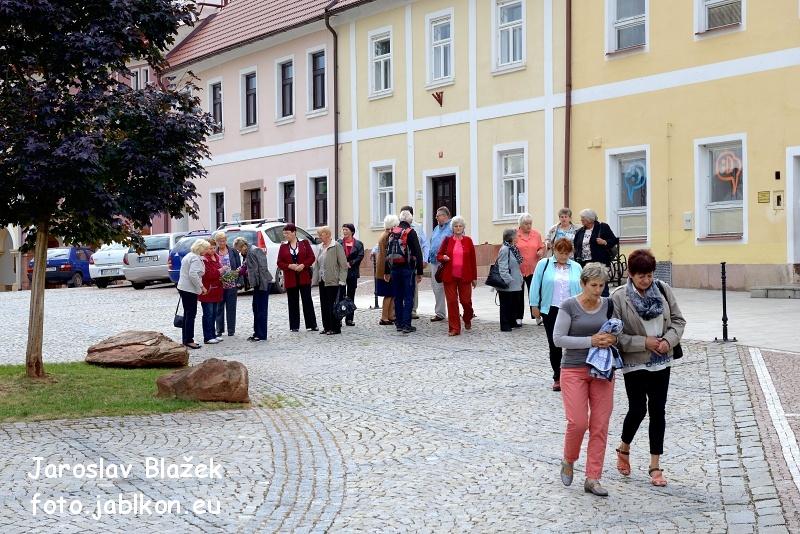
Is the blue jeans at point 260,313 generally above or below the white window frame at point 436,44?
below

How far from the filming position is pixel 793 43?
2256cm

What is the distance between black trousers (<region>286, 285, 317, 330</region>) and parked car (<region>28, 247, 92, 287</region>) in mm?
22712

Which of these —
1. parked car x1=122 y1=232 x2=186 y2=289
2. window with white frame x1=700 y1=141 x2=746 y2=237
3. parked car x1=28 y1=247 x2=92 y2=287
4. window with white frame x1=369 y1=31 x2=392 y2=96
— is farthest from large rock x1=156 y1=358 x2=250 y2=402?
parked car x1=28 y1=247 x2=92 y2=287

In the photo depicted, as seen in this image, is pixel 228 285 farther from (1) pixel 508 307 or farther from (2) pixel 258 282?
(1) pixel 508 307

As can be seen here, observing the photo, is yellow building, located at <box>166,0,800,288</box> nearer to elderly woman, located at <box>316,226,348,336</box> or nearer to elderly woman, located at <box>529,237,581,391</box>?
elderly woman, located at <box>316,226,348,336</box>

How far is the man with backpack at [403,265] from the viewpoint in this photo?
18.4 m

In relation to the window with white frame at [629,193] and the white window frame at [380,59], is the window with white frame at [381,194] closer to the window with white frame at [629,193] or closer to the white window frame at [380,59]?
the white window frame at [380,59]

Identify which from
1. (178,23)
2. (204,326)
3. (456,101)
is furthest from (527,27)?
(178,23)

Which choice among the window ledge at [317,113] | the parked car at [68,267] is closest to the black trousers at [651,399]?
the window ledge at [317,113]

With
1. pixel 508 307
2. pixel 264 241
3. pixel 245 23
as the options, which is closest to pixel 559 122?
pixel 264 241

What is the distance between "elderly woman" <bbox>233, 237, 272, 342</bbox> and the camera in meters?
18.2

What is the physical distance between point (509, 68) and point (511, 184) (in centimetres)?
270

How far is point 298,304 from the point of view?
19.5 m

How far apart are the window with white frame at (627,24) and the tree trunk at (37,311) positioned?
1604cm
